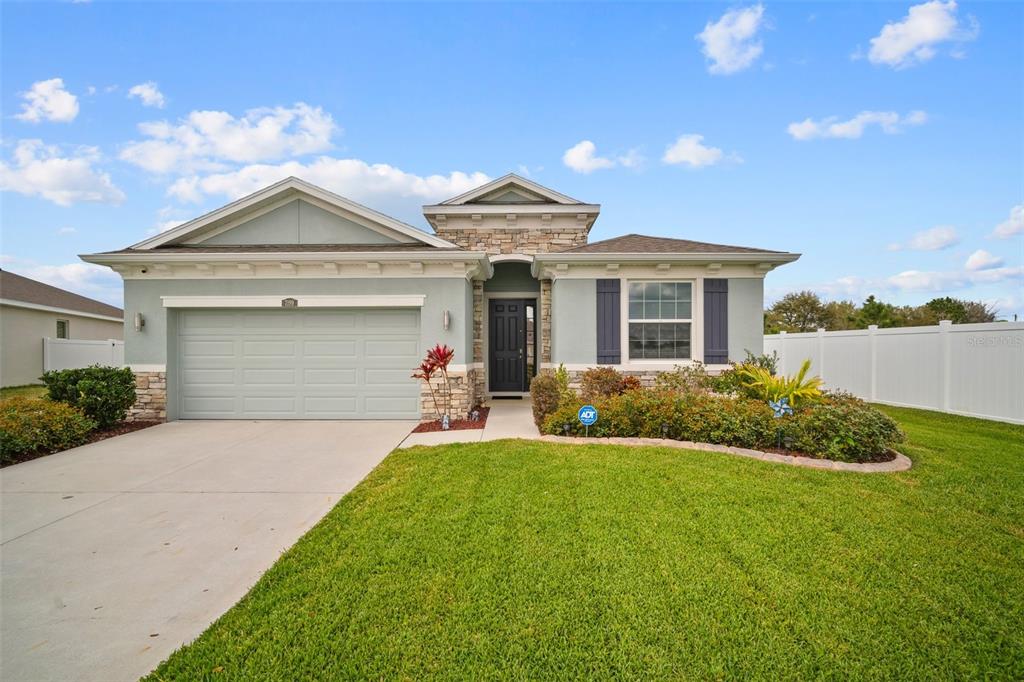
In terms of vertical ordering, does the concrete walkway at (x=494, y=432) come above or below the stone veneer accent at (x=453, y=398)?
below

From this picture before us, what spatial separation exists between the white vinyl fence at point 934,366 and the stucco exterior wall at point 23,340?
26.1 metres

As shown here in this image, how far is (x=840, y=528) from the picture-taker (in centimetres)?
359

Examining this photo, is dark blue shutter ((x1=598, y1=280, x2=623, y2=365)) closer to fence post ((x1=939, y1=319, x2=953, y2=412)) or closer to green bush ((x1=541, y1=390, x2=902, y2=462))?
green bush ((x1=541, y1=390, x2=902, y2=462))

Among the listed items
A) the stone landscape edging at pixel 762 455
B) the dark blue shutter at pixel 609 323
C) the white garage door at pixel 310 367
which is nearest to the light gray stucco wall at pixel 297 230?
the white garage door at pixel 310 367

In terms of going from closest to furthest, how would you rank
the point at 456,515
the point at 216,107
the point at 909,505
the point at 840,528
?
the point at 840,528 → the point at 456,515 → the point at 909,505 → the point at 216,107

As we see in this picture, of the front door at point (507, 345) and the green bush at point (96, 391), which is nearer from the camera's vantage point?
the green bush at point (96, 391)

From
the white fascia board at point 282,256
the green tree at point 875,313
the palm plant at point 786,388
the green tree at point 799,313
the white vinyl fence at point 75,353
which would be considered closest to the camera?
the palm plant at point 786,388

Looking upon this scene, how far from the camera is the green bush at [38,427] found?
6.11 metres

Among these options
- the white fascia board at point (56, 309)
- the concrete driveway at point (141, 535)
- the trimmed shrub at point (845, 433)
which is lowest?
the concrete driveway at point (141, 535)

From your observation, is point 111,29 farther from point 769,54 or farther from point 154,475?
point 769,54

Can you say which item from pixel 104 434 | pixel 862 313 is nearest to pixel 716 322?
pixel 104 434

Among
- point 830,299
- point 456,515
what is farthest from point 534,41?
point 830,299

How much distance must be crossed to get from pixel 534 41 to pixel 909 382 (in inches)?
471

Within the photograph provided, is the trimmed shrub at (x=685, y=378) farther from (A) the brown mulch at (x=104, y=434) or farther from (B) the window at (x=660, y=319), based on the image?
(A) the brown mulch at (x=104, y=434)
